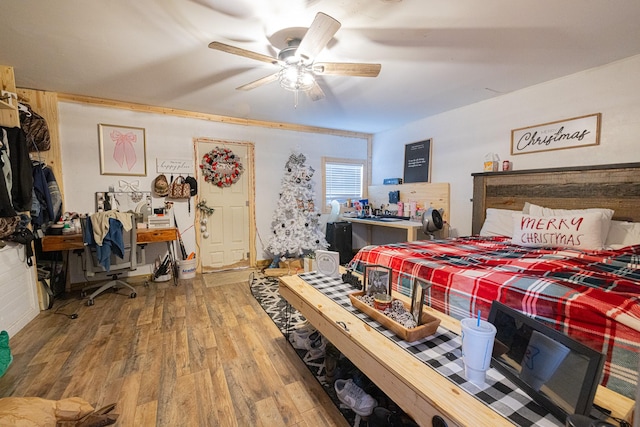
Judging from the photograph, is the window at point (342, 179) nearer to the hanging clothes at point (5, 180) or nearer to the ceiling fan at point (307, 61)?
the ceiling fan at point (307, 61)

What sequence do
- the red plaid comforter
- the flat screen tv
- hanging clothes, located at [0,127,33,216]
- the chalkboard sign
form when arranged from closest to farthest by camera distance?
the flat screen tv < the red plaid comforter < hanging clothes, located at [0,127,33,216] < the chalkboard sign

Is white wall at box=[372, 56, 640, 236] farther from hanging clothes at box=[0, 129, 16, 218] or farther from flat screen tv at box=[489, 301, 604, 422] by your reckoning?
hanging clothes at box=[0, 129, 16, 218]

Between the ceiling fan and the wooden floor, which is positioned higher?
the ceiling fan

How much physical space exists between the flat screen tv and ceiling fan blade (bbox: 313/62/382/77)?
5.57ft

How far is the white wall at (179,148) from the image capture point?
3.16m

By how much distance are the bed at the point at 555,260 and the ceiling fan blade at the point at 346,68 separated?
4.59 feet

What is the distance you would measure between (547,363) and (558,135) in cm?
277

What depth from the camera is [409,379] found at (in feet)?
3.14

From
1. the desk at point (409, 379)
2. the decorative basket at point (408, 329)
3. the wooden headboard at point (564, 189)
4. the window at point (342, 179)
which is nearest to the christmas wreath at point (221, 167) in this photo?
the window at point (342, 179)

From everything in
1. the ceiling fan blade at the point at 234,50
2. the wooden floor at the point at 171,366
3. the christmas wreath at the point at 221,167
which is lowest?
the wooden floor at the point at 171,366

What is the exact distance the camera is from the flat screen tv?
2.42ft

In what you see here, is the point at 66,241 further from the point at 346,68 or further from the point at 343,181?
A: the point at 343,181

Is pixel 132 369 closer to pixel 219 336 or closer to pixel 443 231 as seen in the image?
pixel 219 336

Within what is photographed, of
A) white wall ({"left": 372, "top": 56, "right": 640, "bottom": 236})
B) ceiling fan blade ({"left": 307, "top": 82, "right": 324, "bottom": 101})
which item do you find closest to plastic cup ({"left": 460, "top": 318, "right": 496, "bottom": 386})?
ceiling fan blade ({"left": 307, "top": 82, "right": 324, "bottom": 101})
